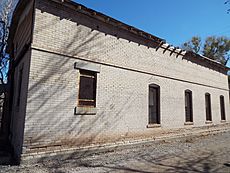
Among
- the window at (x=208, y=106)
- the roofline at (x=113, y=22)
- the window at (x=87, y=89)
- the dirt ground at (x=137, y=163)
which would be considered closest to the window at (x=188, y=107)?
the window at (x=208, y=106)

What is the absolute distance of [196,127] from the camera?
11.9m

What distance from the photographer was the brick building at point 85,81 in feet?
18.9

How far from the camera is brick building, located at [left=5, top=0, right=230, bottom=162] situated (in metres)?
5.75

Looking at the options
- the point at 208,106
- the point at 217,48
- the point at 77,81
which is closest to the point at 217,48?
the point at 217,48

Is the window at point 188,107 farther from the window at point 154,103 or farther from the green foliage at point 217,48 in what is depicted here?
the green foliage at point 217,48

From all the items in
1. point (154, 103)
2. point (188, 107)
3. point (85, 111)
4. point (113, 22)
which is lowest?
point (85, 111)

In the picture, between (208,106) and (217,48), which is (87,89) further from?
(217,48)

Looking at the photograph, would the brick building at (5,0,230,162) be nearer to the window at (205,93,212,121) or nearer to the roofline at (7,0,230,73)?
the roofline at (7,0,230,73)

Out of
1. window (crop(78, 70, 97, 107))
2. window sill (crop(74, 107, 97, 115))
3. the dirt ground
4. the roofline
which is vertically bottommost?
the dirt ground

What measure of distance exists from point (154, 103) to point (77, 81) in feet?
15.9

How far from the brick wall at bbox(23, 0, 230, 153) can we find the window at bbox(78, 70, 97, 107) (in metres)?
0.24

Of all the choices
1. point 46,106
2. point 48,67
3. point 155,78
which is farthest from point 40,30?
point 155,78

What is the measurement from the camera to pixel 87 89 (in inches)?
275

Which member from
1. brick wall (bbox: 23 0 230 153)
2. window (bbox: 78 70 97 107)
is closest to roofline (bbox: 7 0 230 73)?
brick wall (bbox: 23 0 230 153)
